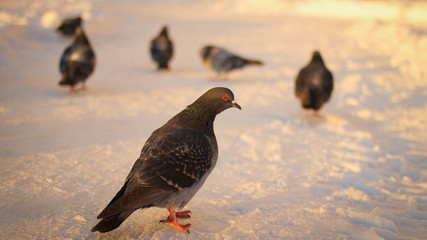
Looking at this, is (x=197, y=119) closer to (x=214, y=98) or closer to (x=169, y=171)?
(x=214, y=98)

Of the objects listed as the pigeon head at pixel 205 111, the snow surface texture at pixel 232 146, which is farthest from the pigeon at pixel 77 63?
the pigeon head at pixel 205 111

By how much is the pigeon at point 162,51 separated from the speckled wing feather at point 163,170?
7907 mm

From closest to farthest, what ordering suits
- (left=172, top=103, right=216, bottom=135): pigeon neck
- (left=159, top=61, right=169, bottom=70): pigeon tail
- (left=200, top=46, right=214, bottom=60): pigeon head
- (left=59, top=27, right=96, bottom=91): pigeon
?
(left=172, top=103, right=216, bottom=135): pigeon neck < (left=59, top=27, right=96, bottom=91): pigeon < (left=159, top=61, right=169, bottom=70): pigeon tail < (left=200, top=46, right=214, bottom=60): pigeon head

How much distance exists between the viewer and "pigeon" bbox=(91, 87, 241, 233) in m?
2.99

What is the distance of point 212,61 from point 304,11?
28.1 m

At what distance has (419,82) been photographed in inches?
443

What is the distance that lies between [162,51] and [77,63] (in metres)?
3.64

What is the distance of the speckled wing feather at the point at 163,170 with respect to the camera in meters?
3.02

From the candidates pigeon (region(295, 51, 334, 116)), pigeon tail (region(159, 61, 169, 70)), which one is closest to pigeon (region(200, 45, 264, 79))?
pigeon tail (region(159, 61, 169, 70))

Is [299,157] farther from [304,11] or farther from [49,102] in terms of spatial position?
[304,11]

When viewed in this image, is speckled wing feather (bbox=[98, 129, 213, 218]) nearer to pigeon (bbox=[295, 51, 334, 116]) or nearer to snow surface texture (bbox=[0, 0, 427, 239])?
snow surface texture (bbox=[0, 0, 427, 239])

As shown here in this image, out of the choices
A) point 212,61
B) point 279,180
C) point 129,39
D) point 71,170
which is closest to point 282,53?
point 212,61

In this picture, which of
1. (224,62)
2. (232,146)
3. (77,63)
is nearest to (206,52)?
(224,62)

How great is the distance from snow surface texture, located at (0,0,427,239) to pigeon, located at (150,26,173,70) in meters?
0.40
